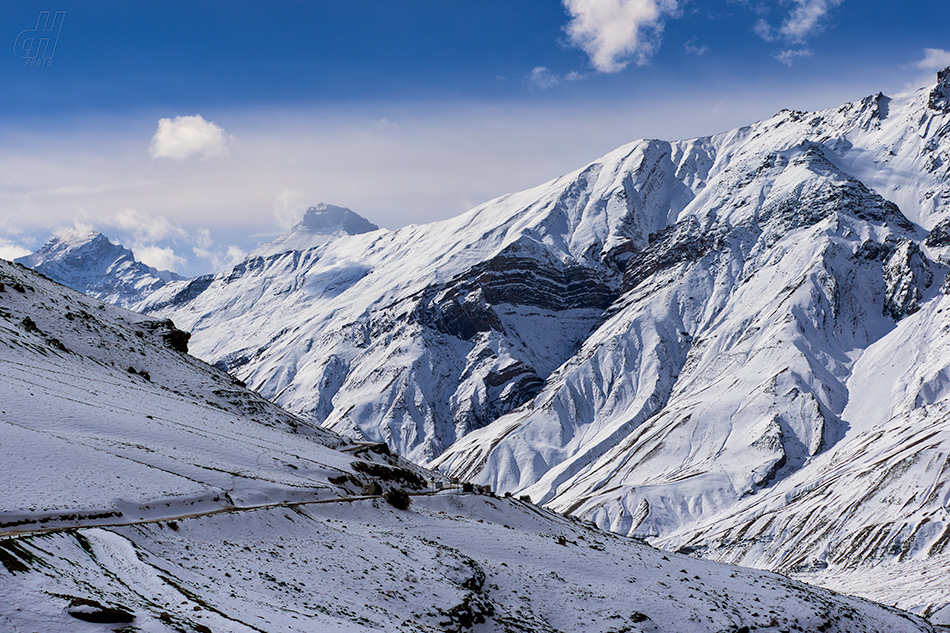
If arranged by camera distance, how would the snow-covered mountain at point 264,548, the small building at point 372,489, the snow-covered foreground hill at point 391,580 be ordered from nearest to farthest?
the snow-covered foreground hill at point 391,580 < the snow-covered mountain at point 264,548 < the small building at point 372,489

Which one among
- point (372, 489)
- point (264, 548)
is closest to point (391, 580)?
point (264, 548)

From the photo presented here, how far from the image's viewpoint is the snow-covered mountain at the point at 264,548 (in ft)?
73.6

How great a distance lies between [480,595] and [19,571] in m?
21.0

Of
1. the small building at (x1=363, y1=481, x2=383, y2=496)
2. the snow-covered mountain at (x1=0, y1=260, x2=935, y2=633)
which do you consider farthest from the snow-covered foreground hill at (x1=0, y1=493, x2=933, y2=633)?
the small building at (x1=363, y1=481, x2=383, y2=496)

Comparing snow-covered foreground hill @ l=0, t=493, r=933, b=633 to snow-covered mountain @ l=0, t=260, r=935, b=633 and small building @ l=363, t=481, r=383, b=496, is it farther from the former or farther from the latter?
small building @ l=363, t=481, r=383, b=496

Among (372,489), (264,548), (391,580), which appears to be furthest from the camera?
(372,489)

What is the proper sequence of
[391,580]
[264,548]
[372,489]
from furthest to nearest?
[372,489] < [391,580] < [264,548]

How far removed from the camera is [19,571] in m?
19.4

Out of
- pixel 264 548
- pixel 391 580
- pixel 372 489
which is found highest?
pixel 372 489

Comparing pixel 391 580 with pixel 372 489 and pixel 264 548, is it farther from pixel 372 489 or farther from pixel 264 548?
pixel 372 489

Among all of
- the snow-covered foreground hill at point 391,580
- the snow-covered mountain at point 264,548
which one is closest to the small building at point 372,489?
the snow-covered mountain at point 264,548

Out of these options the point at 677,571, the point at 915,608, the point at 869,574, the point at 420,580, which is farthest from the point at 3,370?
the point at 869,574

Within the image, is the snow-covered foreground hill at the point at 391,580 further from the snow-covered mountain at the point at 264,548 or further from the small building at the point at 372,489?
the small building at the point at 372,489

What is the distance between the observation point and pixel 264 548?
32.4 metres
